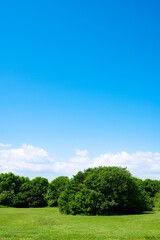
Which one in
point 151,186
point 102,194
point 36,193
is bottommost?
point 36,193

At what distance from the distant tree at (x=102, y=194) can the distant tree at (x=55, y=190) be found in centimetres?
3037

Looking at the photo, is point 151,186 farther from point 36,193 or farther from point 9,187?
point 9,187

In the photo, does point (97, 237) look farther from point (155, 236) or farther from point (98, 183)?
point (98, 183)

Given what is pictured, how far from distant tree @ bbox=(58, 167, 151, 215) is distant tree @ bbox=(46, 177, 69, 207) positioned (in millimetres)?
30372

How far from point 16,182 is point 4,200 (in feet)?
25.9

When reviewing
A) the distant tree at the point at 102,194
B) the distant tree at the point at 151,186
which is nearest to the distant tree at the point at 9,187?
the distant tree at the point at 102,194

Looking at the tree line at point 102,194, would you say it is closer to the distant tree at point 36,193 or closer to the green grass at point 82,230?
the green grass at point 82,230

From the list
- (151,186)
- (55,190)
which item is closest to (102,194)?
(55,190)

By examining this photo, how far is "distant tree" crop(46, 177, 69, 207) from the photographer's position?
254 feet

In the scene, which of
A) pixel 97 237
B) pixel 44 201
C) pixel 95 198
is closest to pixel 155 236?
pixel 97 237

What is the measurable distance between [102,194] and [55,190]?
127 feet

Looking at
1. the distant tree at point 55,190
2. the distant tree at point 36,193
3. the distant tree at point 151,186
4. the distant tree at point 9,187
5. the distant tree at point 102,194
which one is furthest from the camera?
the distant tree at point 151,186

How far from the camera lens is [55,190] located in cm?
7900

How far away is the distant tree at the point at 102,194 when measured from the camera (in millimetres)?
43531
